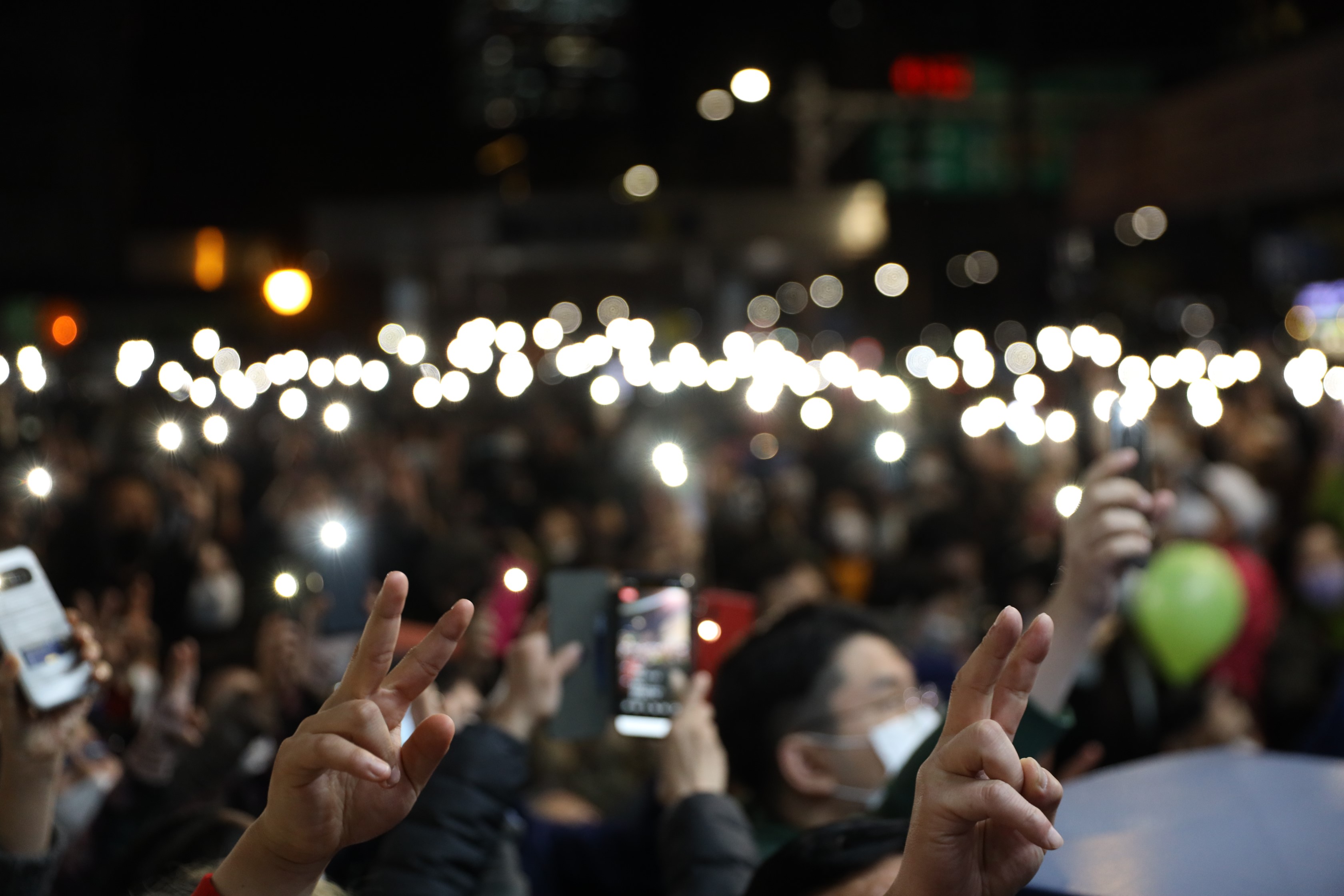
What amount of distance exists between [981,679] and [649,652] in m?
1.47

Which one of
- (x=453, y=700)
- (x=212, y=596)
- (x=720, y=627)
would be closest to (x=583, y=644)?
(x=453, y=700)

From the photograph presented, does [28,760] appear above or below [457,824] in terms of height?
above

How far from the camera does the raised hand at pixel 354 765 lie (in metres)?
1.51

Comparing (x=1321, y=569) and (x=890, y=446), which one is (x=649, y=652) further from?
(x=1321, y=569)

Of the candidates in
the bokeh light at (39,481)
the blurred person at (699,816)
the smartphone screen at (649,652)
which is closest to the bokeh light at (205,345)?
the bokeh light at (39,481)

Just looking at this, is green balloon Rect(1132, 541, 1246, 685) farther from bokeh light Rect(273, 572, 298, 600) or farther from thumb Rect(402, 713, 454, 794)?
thumb Rect(402, 713, 454, 794)

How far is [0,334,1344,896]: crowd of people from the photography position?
5.17 ft

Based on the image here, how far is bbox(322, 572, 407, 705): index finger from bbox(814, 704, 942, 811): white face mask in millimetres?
1502

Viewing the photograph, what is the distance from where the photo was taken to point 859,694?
9.50 ft

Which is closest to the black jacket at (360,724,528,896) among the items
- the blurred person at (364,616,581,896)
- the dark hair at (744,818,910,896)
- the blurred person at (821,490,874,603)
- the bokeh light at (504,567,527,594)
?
the blurred person at (364,616,581,896)

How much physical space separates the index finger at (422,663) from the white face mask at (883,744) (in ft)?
4.75

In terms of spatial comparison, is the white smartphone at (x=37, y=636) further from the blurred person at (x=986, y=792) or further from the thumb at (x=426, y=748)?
the blurred person at (x=986, y=792)

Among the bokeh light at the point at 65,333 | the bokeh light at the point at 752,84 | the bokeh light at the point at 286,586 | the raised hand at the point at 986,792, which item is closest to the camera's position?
the raised hand at the point at 986,792

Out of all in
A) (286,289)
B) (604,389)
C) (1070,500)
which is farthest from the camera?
(604,389)
